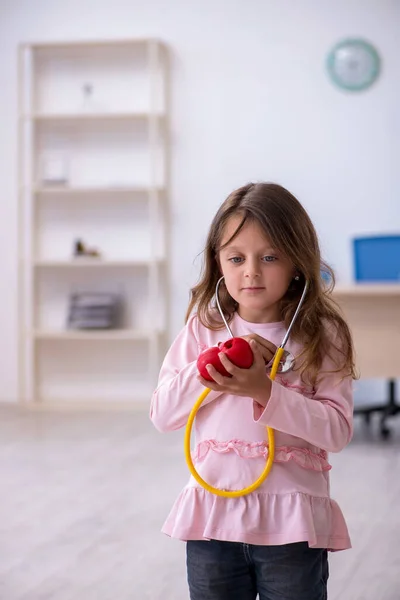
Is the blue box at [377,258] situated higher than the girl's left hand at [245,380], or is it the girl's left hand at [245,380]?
the blue box at [377,258]

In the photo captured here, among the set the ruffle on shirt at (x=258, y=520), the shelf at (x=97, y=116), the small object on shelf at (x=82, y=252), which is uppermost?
Result: the shelf at (x=97, y=116)

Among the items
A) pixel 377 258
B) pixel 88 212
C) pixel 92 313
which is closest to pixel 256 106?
pixel 88 212

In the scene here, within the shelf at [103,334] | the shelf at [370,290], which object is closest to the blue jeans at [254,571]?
the shelf at [370,290]

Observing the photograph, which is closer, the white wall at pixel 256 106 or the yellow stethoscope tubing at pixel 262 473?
the yellow stethoscope tubing at pixel 262 473

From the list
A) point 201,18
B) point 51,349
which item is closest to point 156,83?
point 201,18

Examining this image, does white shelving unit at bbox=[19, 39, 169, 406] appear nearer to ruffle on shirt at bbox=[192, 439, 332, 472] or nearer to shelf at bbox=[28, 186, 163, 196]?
shelf at bbox=[28, 186, 163, 196]

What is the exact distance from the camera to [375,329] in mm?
4109

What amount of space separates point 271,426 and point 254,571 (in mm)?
224

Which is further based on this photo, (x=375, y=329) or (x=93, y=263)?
(x=93, y=263)

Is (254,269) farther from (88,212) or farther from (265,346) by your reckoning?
(88,212)

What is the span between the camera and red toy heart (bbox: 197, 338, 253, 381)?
0.99m

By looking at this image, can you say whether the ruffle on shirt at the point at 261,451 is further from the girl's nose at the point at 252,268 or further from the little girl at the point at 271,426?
the girl's nose at the point at 252,268

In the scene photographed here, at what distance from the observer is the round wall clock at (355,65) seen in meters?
5.37

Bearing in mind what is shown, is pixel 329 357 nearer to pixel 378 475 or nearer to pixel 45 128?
pixel 378 475
